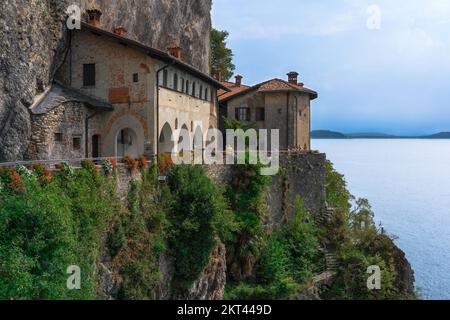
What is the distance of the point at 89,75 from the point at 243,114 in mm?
18326

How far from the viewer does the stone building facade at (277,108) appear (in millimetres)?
39156

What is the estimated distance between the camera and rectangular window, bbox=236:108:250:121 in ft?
133

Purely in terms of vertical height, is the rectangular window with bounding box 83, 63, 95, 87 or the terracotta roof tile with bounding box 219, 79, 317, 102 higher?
the terracotta roof tile with bounding box 219, 79, 317, 102

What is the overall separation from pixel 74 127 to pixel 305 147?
24.7 metres

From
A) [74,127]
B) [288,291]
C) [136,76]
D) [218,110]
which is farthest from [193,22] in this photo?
[288,291]

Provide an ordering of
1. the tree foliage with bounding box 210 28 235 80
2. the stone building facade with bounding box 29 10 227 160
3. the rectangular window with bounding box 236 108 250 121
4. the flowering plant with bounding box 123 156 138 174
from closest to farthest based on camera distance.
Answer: the flowering plant with bounding box 123 156 138 174 < the stone building facade with bounding box 29 10 227 160 < the rectangular window with bounding box 236 108 250 121 < the tree foliage with bounding box 210 28 235 80

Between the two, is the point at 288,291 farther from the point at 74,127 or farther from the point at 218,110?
the point at 218,110

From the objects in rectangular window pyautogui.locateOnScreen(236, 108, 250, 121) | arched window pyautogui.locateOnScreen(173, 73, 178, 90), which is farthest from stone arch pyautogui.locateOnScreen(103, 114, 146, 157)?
rectangular window pyautogui.locateOnScreen(236, 108, 250, 121)

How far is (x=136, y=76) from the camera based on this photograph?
2438 cm

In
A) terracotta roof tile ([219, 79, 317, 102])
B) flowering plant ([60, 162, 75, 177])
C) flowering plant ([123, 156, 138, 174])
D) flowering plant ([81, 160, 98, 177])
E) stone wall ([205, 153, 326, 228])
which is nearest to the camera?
flowering plant ([60, 162, 75, 177])

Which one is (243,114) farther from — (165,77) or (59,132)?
(59,132)

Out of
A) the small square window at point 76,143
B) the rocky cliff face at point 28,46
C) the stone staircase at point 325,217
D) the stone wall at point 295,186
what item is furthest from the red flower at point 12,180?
the stone staircase at point 325,217

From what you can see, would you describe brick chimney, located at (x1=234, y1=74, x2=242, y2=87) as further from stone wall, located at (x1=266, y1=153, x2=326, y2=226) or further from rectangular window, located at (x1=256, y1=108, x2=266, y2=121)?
stone wall, located at (x1=266, y1=153, x2=326, y2=226)

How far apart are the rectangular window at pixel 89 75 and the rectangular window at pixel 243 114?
715 inches
